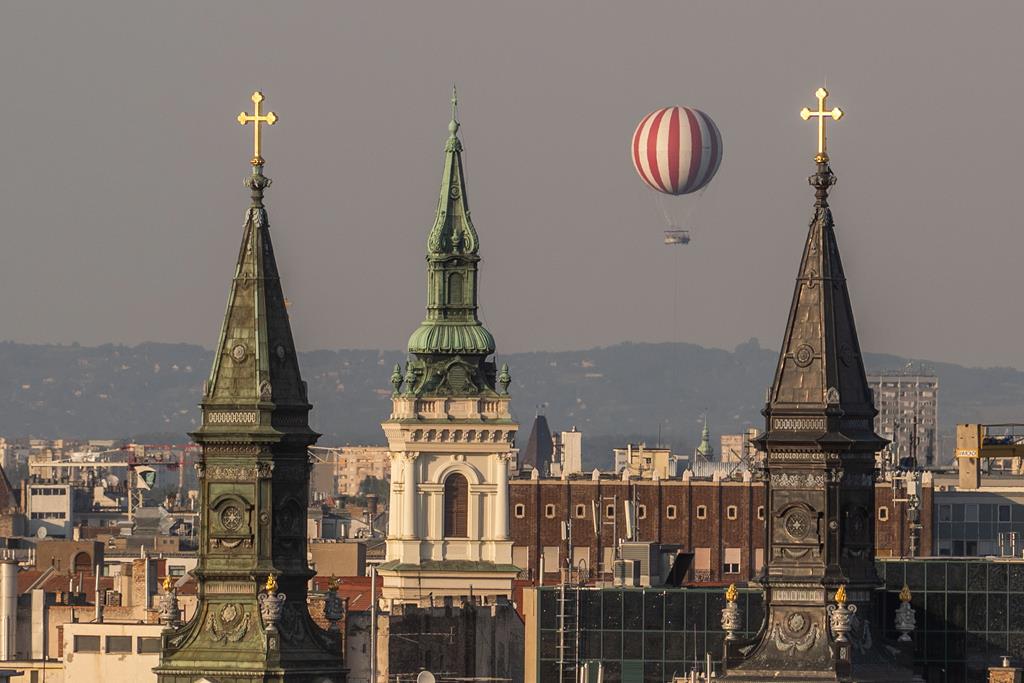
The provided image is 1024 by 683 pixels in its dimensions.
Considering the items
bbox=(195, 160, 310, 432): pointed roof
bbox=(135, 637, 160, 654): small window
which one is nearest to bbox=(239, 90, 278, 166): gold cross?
bbox=(195, 160, 310, 432): pointed roof

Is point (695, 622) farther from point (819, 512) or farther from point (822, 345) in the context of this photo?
point (819, 512)

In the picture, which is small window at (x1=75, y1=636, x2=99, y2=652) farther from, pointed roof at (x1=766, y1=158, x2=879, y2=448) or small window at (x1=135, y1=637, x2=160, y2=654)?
pointed roof at (x1=766, y1=158, x2=879, y2=448)

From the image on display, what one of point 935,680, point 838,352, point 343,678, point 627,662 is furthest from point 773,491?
point 627,662

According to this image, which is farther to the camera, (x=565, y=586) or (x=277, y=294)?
(x=565, y=586)

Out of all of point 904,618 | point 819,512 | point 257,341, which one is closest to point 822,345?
point 819,512

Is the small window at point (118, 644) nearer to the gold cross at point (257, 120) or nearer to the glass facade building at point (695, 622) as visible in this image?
the glass facade building at point (695, 622)

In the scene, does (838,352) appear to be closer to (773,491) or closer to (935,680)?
(773,491)
